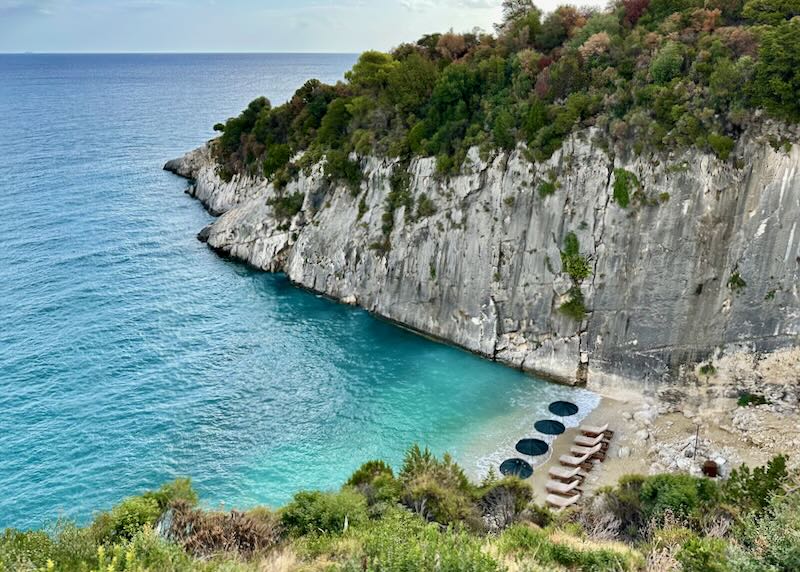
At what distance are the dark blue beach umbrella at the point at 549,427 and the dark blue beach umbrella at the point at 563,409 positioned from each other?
887 millimetres

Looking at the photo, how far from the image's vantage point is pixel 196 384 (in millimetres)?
35312

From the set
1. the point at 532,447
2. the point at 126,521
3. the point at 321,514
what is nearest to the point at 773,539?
the point at 321,514

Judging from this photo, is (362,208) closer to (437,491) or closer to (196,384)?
(196,384)

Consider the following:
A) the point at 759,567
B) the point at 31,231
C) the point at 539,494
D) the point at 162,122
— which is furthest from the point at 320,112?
the point at 162,122

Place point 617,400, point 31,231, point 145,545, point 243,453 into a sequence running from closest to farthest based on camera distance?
point 145,545, point 243,453, point 617,400, point 31,231

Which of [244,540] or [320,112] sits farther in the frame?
[320,112]

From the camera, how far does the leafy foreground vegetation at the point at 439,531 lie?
46.1 feet

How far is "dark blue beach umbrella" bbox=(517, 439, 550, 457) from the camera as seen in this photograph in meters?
28.7

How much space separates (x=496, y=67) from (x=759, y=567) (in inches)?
1501

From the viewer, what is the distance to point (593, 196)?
3569 cm

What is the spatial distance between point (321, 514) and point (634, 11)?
131 feet

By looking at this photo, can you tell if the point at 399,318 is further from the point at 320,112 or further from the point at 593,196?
the point at 320,112

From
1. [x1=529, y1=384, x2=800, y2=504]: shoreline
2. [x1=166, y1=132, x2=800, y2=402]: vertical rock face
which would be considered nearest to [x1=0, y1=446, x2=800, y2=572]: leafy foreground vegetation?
[x1=529, y1=384, x2=800, y2=504]: shoreline

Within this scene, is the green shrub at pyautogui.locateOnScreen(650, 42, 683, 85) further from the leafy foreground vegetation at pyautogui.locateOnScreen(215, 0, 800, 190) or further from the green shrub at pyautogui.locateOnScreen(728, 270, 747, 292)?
the green shrub at pyautogui.locateOnScreen(728, 270, 747, 292)
